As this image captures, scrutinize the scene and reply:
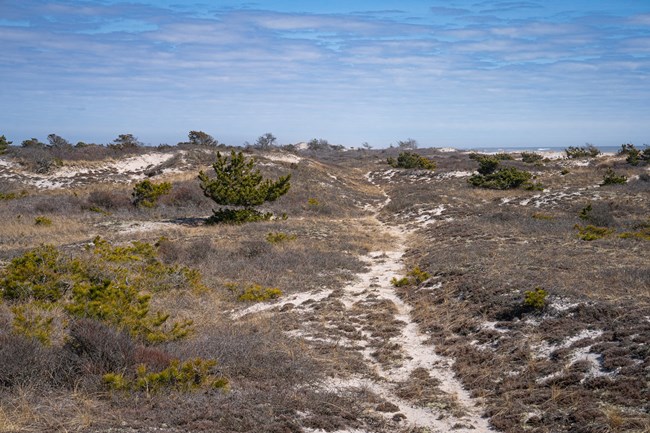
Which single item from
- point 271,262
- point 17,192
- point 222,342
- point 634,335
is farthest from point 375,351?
point 17,192

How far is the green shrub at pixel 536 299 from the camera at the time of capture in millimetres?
10102

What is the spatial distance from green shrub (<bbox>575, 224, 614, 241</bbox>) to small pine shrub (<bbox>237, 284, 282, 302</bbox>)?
10552 millimetres

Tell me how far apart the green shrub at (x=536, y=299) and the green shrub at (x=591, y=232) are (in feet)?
26.4

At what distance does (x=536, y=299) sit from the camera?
10.1m

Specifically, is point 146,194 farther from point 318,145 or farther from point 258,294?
point 318,145

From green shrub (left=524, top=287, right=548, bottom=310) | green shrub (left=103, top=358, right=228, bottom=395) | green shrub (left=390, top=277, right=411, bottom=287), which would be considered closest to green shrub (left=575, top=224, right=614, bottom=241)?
green shrub (left=390, top=277, right=411, bottom=287)

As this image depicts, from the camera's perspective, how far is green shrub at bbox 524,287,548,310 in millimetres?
10102

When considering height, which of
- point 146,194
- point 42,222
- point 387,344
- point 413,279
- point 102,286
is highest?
point 146,194

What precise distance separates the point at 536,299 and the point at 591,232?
10080 millimetres

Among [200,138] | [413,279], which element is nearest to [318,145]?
[200,138]

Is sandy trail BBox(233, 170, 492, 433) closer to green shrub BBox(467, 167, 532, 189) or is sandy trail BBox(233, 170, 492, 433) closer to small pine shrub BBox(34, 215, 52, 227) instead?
small pine shrub BBox(34, 215, 52, 227)

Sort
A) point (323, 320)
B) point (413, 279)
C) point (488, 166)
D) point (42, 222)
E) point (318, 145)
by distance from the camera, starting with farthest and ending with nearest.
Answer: point (318, 145), point (488, 166), point (42, 222), point (413, 279), point (323, 320)

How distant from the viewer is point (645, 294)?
1008 cm

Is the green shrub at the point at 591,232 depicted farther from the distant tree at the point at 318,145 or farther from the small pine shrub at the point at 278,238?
the distant tree at the point at 318,145
